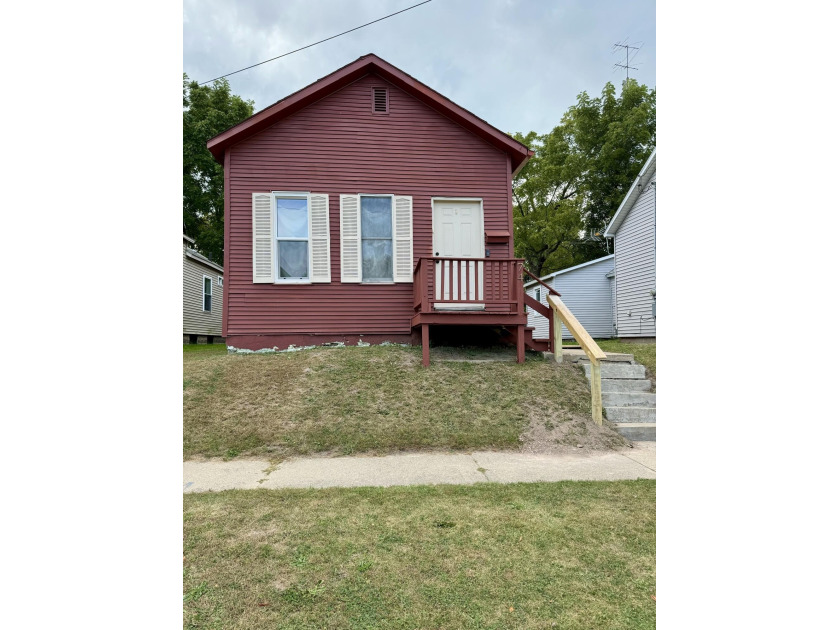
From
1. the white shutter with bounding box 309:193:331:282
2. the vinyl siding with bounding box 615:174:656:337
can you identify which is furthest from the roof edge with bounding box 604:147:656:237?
the white shutter with bounding box 309:193:331:282

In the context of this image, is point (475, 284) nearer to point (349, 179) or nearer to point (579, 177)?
point (349, 179)

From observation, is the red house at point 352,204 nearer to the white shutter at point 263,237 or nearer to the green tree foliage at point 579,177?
the white shutter at point 263,237

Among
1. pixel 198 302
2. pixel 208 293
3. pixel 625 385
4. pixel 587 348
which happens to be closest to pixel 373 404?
pixel 587 348

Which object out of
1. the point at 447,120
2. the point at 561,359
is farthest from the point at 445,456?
the point at 447,120

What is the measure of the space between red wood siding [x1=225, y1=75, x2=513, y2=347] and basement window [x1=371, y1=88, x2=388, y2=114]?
10 centimetres

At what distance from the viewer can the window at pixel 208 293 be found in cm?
2115

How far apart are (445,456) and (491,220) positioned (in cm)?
571

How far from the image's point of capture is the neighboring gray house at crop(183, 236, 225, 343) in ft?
Result: 63.0

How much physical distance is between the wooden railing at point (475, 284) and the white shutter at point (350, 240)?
151 cm

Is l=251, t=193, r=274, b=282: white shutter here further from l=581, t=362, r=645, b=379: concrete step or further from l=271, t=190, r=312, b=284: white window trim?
l=581, t=362, r=645, b=379: concrete step

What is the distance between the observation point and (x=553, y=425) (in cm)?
594

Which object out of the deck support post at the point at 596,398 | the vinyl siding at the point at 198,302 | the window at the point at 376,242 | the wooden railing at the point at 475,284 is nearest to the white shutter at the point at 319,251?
the window at the point at 376,242

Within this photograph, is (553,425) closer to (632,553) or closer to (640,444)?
(640,444)

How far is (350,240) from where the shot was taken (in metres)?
9.20
